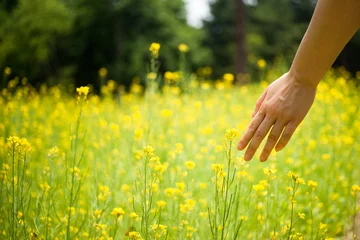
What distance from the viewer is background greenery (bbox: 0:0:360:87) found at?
34.8 ft

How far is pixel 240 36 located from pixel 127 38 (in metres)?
7.33

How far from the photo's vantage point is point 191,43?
17094 mm

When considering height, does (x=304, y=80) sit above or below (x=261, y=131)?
above

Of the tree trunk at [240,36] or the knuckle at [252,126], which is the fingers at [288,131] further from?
the tree trunk at [240,36]

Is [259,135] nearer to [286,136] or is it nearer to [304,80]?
[286,136]

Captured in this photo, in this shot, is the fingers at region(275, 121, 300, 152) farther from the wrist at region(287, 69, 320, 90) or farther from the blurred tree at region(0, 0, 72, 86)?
the blurred tree at region(0, 0, 72, 86)

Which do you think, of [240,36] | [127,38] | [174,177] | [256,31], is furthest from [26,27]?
[256,31]

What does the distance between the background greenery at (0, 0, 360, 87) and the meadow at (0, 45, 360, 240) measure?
623cm

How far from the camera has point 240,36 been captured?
10367 millimetres

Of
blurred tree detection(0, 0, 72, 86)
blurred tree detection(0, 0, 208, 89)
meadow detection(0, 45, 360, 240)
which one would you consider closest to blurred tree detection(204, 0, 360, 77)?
blurred tree detection(0, 0, 208, 89)

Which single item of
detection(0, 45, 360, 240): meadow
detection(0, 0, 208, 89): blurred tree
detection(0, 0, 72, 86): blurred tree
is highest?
detection(0, 0, 208, 89): blurred tree

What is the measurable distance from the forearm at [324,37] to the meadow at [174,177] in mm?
377

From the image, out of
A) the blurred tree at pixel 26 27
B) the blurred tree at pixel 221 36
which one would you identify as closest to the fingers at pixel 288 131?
the blurred tree at pixel 26 27

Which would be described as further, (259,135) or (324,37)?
(259,135)
